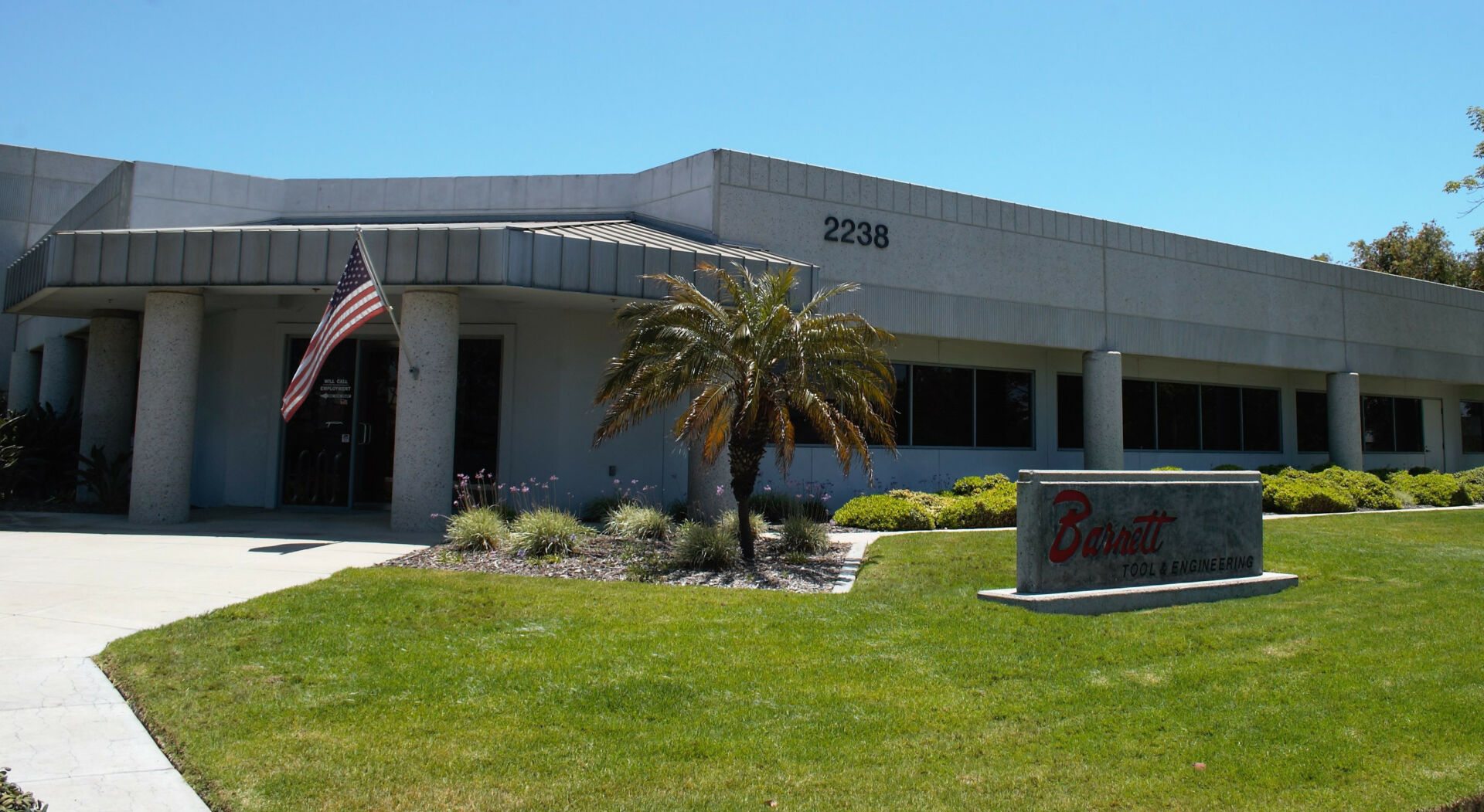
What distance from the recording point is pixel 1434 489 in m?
22.9

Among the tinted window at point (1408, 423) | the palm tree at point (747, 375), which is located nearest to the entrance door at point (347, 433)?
the palm tree at point (747, 375)

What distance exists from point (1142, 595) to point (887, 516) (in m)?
6.59

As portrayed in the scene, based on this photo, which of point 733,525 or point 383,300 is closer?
point 383,300

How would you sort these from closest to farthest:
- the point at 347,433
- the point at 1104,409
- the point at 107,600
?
the point at 107,600, the point at 347,433, the point at 1104,409

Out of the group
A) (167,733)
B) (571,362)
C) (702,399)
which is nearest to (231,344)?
(571,362)

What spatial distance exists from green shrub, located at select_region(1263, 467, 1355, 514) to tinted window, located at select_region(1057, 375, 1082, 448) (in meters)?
3.99

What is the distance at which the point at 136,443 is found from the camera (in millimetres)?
14930

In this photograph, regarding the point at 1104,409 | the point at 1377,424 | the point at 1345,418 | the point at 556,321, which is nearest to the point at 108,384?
the point at 556,321

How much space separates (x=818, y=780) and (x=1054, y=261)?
18301 mm

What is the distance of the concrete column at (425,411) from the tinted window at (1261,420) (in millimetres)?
21311

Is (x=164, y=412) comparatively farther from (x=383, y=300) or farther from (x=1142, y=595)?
(x=1142, y=595)

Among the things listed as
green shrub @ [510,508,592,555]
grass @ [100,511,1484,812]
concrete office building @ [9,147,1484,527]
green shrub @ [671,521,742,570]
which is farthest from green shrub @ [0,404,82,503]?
green shrub @ [671,521,742,570]

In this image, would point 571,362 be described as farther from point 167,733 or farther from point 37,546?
point 167,733

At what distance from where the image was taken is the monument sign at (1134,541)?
9422mm
